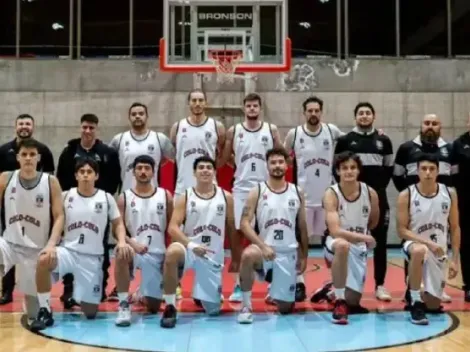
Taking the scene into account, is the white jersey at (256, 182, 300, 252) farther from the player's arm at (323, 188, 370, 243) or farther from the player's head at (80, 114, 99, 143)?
the player's head at (80, 114, 99, 143)

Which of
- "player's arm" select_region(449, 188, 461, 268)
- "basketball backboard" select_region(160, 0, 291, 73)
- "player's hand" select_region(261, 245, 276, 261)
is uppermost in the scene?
→ "basketball backboard" select_region(160, 0, 291, 73)

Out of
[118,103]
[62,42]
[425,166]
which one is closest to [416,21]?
[118,103]

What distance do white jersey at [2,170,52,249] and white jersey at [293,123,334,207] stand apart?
2700 mm

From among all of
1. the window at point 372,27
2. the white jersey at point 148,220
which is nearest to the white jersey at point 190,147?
the white jersey at point 148,220

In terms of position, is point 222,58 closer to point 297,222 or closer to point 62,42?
point 297,222

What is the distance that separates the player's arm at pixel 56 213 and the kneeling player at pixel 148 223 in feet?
1.95

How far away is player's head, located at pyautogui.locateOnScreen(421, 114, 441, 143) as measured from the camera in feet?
20.9

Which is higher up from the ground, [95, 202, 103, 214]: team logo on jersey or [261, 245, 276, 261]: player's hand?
[95, 202, 103, 214]: team logo on jersey

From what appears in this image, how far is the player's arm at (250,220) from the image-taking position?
5.75m

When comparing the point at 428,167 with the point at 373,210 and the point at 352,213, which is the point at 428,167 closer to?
the point at 373,210

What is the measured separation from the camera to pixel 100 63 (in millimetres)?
13195

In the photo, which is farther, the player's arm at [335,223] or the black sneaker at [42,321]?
the player's arm at [335,223]

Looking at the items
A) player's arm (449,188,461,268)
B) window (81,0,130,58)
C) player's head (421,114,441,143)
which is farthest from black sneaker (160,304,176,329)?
window (81,0,130,58)

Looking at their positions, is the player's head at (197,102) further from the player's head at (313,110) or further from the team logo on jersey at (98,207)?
the team logo on jersey at (98,207)
